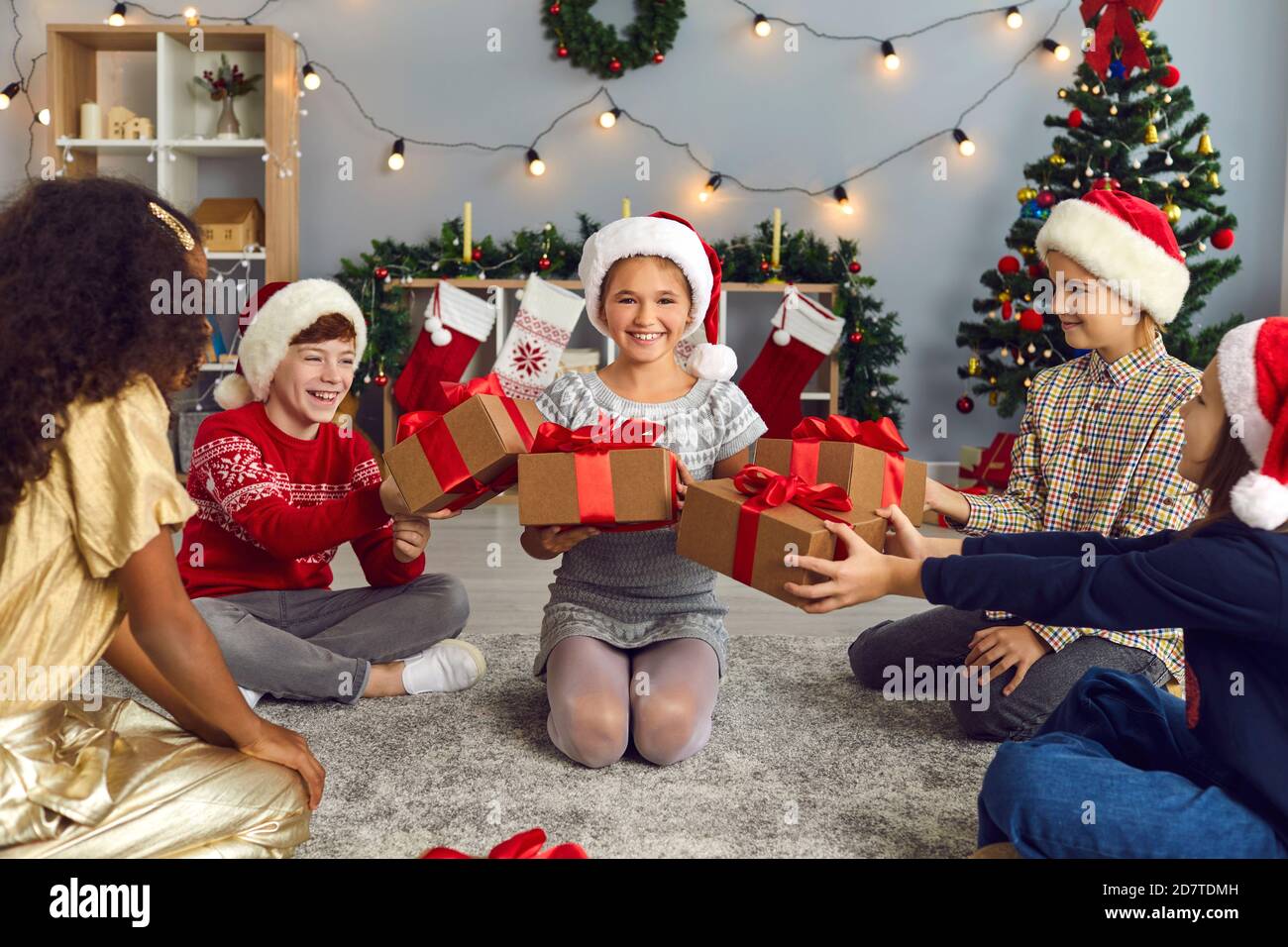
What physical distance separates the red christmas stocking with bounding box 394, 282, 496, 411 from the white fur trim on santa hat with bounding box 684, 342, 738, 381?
8.21 feet

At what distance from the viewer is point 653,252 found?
1.99 m

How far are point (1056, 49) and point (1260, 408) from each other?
13.7ft

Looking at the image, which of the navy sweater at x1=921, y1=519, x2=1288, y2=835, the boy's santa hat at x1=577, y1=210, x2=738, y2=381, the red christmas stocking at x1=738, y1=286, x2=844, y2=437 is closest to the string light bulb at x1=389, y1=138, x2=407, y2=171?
the red christmas stocking at x1=738, y1=286, x2=844, y2=437

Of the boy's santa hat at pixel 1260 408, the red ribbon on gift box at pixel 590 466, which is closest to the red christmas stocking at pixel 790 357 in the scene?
the red ribbon on gift box at pixel 590 466

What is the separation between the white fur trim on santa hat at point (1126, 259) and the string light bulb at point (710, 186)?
293cm

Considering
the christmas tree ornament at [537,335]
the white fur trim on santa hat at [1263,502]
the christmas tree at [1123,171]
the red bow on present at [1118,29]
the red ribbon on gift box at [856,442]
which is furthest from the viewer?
the christmas tree ornament at [537,335]

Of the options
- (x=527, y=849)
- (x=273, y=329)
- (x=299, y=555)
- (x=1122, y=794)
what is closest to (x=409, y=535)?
(x=299, y=555)

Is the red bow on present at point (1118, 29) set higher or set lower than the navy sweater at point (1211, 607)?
higher

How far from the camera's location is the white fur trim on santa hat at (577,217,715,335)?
1988 mm

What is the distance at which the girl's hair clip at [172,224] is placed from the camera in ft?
4.27

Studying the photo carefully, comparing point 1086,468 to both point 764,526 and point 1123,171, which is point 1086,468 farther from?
point 1123,171

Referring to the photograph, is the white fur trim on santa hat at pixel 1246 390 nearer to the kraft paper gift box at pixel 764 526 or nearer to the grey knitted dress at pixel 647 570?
the kraft paper gift box at pixel 764 526
